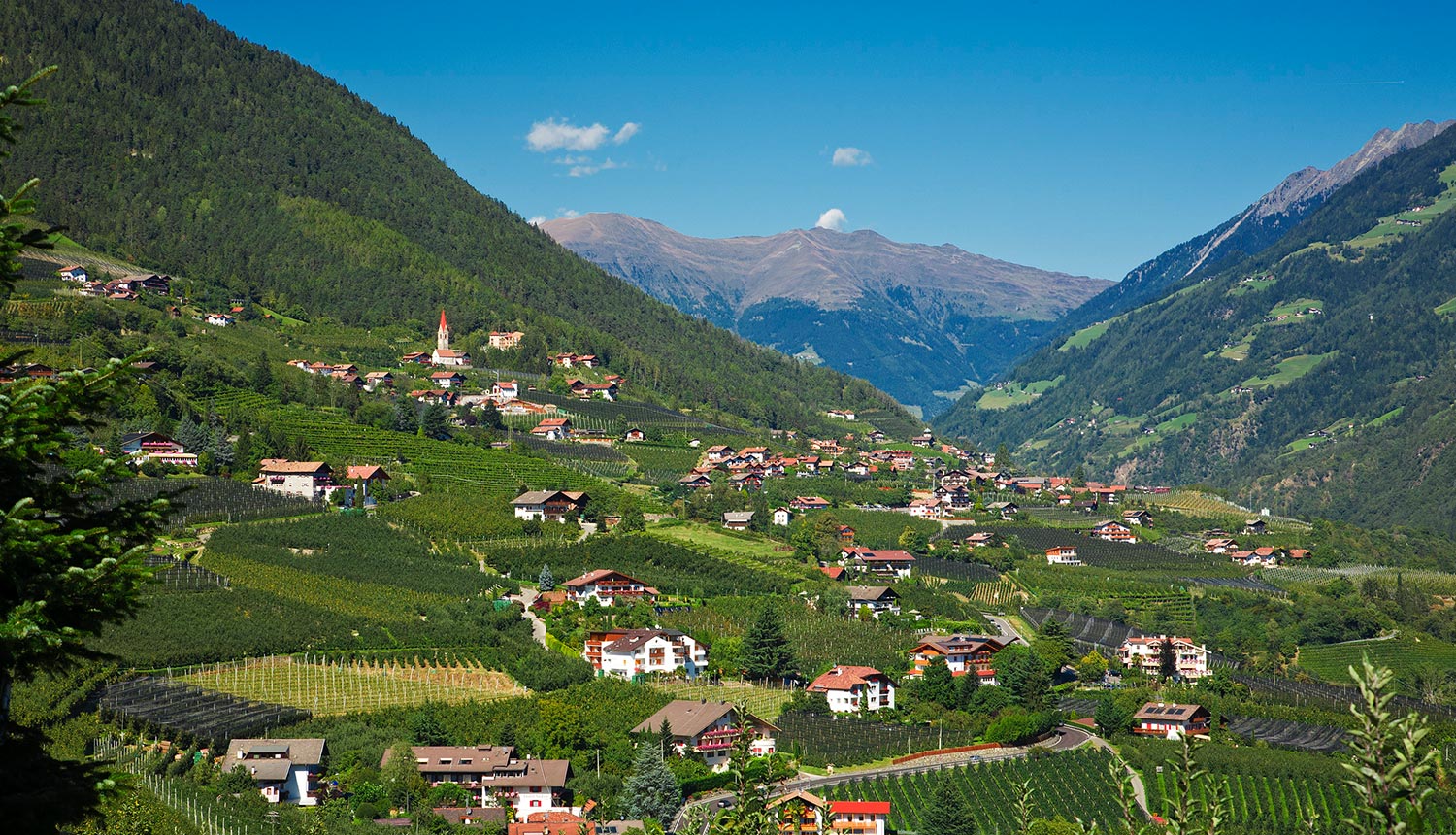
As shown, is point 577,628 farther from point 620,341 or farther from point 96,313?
point 620,341

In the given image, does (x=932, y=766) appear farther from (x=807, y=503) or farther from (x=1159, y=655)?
(x=807, y=503)

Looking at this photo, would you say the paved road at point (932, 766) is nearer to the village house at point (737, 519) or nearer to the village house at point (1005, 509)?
the village house at point (737, 519)

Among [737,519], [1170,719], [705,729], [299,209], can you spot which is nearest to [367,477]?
[737,519]

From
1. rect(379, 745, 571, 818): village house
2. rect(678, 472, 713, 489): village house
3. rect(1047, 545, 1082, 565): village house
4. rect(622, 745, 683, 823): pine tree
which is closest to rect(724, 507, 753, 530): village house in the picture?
rect(678, 472, 713, 489): village house

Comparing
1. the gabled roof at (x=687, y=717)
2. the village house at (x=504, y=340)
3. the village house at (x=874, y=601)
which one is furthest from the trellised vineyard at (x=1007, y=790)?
the village house at (x=504, y=340)

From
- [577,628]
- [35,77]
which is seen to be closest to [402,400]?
[577,628]

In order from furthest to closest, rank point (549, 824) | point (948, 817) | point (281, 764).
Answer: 1. point (948, 817)
2. point (281, 764)
3. point (549, 824)
